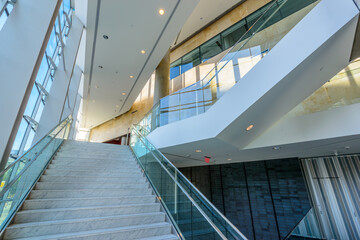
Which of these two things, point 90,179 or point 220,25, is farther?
point 220,25

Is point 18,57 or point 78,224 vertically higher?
point 18,57

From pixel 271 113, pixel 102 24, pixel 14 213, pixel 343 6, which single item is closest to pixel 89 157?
pixel 14 213

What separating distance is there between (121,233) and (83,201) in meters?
1.12

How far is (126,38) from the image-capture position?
7.14 m

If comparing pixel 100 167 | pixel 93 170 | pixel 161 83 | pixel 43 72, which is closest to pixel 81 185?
pixel 93 170

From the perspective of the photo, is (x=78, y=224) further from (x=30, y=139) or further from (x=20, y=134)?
(x=30, y=139)

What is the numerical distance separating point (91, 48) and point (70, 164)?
5.34 meters

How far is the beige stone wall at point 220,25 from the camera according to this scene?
9.99 metres

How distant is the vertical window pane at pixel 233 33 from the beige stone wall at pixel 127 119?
730 centimetres

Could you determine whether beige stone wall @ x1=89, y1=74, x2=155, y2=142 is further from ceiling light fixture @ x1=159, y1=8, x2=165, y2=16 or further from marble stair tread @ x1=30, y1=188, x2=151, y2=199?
marble stair tread @ x1=30, y1=188, x2=151, y2=199

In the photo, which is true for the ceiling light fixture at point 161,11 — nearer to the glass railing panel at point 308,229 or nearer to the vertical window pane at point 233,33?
the vertical window pane at point 233,33

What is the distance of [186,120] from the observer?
19.4ft

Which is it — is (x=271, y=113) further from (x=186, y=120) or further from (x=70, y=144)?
(x=70, y=144)

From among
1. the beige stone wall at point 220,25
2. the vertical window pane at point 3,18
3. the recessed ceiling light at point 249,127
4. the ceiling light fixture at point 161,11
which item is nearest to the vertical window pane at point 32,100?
the vertical window pane at point 3,18
